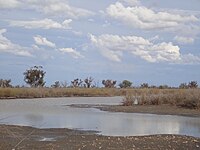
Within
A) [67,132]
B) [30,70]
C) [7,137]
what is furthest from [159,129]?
[30,70]

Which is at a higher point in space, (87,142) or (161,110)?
(161,110)

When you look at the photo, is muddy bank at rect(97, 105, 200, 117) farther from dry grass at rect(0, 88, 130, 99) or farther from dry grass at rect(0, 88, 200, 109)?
dry grass at rect(0, 88, 130, 99)

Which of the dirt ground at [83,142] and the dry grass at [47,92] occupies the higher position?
the dry grass at [47,92]

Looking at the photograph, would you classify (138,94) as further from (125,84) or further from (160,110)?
(125,84)

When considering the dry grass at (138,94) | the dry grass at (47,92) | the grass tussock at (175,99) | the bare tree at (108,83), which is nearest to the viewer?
the grass tussock at (175,99)

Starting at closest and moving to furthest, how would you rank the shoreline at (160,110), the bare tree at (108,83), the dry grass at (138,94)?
the shoreline at (160,110), the dry grass at (138,94), the bare tree at (108,83)

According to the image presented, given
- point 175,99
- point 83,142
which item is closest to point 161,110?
point 175,99

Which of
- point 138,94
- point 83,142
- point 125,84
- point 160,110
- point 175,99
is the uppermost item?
point 125,84

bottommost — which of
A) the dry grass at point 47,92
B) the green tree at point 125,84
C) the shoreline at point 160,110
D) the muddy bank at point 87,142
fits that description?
the muddy bank at point 87,142

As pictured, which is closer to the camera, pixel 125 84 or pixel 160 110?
pixel 160 110

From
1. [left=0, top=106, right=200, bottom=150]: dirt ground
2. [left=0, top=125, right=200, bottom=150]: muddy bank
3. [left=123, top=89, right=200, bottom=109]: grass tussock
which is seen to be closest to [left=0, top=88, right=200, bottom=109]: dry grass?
[left=123, top=89, right=200, bottom=109]: grass tussock

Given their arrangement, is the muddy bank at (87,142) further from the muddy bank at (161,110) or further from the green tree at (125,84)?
the green tree at (125,84)

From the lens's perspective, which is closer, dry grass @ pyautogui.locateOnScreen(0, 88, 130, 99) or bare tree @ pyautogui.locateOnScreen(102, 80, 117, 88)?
dry grass @ pyautogui.locateOnScreen(0, 88, 130, 99)

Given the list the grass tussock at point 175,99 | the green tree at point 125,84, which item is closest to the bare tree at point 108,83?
the green tree at point 125,84
